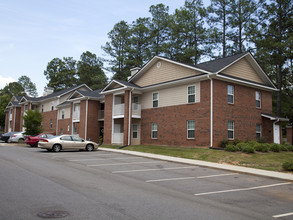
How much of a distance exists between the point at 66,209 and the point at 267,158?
47.4 feet

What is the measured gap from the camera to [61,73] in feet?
239

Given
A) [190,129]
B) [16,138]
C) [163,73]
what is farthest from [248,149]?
[16,138]

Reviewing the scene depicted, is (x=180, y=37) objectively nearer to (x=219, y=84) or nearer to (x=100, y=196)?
(x=219, y=84)

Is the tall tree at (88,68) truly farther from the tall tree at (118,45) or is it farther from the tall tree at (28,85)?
the tall tree at (28,85)

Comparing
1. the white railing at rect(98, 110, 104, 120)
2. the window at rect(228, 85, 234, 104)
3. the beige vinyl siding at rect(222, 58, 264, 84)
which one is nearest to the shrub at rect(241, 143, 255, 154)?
the window at rect(228, 85, 234, 104)

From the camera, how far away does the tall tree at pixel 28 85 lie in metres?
89.8

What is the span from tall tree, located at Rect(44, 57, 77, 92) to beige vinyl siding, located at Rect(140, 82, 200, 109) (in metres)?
48.5

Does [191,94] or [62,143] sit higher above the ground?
[191,94]

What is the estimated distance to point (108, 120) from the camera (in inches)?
1143

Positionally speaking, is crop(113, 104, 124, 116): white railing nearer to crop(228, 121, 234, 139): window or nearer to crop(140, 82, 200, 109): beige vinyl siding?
crop(140, 82, 200, 109): beige vinyl siding

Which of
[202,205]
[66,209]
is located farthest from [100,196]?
[202,205]

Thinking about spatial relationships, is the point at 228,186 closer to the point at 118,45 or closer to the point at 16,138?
the point at 16,138

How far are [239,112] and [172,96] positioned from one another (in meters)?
5.72

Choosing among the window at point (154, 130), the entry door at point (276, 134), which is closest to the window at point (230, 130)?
the entry door at point (276, 134)
